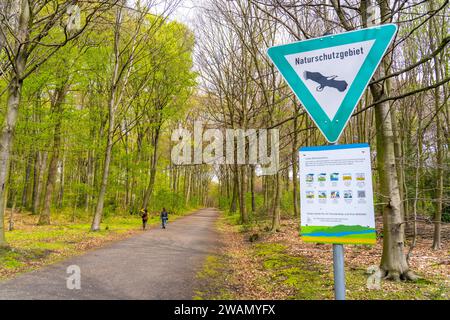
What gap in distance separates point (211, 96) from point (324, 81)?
2298cm

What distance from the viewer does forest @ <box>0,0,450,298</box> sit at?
5.36 meters

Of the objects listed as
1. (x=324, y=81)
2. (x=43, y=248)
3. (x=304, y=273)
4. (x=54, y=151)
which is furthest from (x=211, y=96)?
(x=324, y=81)

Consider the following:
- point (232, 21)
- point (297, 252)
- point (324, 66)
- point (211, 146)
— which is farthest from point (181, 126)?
point (324, 66)

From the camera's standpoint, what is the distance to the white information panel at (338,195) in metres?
1.63

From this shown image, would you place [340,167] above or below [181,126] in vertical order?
below

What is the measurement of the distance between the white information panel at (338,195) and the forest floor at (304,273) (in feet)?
12.3

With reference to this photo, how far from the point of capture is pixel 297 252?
9.40 metres

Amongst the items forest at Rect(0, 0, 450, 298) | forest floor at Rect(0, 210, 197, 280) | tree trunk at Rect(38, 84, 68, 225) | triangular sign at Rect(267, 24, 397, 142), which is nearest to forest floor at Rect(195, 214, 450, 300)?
forest at Rect(0, 0, 450, 298)

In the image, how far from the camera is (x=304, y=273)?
668 cm

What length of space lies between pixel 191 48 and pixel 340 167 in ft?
69.1

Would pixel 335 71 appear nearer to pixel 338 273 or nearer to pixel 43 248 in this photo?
pixel 338 273

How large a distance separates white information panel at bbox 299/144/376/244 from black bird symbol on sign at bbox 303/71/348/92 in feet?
1.37

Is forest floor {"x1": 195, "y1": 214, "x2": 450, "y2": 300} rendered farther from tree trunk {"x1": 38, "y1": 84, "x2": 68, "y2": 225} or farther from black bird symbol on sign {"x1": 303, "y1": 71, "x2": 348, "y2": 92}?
tree trunk {"x1": 38, "y1": 84, "x2": 68, "y2": 225}
